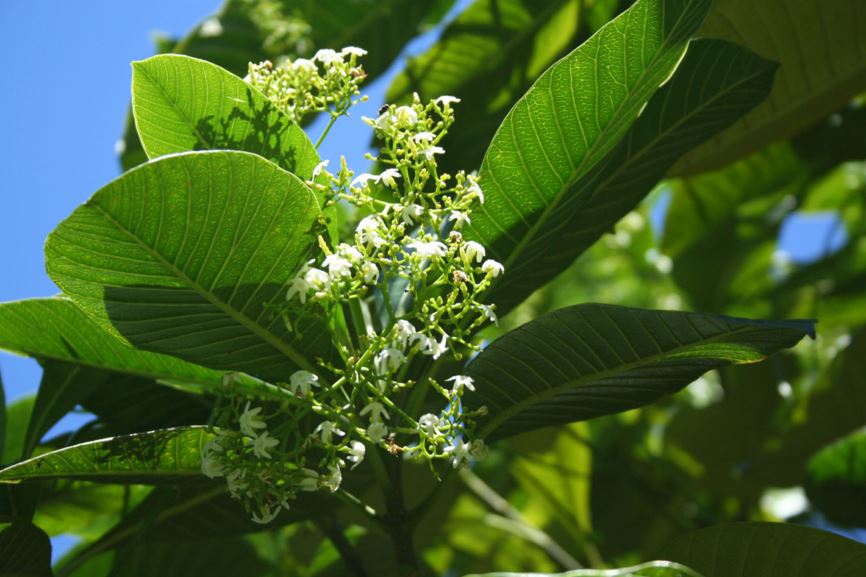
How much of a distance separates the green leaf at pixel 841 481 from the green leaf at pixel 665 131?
3.01 feet

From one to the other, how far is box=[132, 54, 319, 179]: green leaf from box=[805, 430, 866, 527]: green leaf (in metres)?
1.39

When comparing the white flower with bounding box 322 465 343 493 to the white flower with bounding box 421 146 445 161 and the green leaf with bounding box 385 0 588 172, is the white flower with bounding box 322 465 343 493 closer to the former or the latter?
the white flower with bounding box 421 146 445 161

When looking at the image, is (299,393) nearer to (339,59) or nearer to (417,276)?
(417,276)

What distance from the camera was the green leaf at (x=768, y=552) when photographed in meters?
1.21

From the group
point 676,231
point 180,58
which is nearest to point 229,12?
point 676,231

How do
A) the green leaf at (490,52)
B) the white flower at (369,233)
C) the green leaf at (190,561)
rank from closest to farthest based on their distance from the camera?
the white flower at (369,233) → the green leaf at (190,561) → the green leaf at (490,52)

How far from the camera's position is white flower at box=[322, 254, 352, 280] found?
1062 millimetres

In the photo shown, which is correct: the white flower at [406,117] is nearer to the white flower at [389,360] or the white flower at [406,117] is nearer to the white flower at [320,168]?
the white flower at [320,168]

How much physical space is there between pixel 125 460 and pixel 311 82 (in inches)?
21.4

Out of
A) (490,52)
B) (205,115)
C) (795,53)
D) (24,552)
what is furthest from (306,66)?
(490,52)

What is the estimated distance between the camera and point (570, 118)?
1.21 metres

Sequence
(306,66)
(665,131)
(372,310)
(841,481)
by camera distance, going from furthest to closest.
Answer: (841,481) → (372,310) → (665,131) → (306,66)

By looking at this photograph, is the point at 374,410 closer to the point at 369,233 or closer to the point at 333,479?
the point at 333,479

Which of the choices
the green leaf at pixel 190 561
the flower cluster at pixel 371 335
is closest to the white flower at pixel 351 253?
the flower cluster at pixel 371 335
